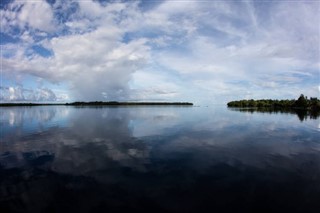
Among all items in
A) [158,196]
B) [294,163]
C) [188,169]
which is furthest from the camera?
[294,163]

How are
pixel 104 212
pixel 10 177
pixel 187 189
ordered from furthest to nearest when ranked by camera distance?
pixel 10 177 < pixel 187 189 < pixel 104 212

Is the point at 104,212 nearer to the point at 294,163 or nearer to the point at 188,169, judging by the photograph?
the point at 188,169

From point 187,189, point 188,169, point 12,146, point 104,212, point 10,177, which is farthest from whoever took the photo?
point 12,146

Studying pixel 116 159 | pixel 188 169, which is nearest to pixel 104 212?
pixel 188 169

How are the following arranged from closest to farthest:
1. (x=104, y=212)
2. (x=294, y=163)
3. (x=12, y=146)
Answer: (x=104, y=212) → (x=294, y=163) → (x=12, y=146)

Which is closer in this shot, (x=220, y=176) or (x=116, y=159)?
(x=220, y=176)

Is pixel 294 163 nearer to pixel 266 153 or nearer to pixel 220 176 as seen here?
pixel 266 153

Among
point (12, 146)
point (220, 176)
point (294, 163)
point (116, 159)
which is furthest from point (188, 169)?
point (12, 146)

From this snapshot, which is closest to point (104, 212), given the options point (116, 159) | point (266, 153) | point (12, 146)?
point (116, 159)

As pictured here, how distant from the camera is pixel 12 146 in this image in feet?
105

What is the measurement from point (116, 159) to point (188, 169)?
8327mm

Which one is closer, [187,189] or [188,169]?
[187,189]

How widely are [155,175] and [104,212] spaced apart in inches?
275

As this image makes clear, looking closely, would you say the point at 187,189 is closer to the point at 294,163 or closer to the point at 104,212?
the point at 104,212
